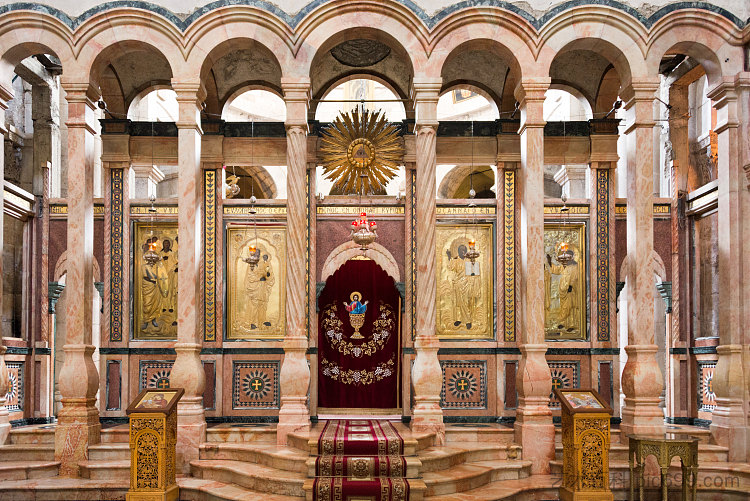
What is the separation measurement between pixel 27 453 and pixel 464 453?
5.01 metres

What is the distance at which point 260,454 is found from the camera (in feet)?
29.1

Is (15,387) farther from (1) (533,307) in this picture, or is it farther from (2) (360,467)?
(1) (533,307)

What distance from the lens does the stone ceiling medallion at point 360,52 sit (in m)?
11.1

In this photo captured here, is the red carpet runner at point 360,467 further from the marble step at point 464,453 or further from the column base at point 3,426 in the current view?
the column base at point 3,426

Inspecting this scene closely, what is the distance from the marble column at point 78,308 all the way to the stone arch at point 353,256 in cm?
325

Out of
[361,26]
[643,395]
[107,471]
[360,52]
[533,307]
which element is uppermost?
[360,52]

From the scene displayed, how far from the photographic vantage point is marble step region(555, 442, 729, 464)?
8.93 meters

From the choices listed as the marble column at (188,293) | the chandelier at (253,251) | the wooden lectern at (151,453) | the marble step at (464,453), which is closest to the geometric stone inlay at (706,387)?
the marble step at (464,453)

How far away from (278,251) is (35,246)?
3.60 m

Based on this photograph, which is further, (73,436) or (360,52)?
(360,52)

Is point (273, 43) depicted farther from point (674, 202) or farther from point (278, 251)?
point (674, 202)

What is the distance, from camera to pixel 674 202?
1167cm

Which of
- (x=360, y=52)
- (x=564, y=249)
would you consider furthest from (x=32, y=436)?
(x=564, y=249)

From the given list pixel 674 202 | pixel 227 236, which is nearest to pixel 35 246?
pixel 227 236
